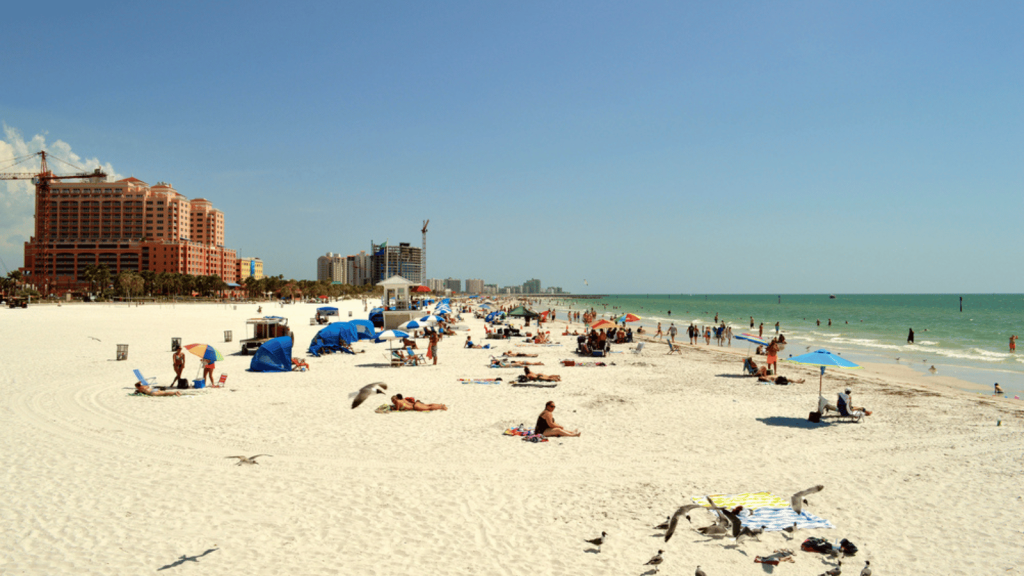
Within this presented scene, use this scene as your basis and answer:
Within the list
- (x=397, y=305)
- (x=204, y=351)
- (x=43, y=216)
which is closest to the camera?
(x=204, y=351)

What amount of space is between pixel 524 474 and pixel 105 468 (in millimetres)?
6302

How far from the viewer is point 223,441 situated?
362 inches

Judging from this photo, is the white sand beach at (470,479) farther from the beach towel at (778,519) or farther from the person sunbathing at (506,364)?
the person sunbathing at (506,364)

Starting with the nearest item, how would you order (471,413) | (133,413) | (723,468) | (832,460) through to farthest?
(723,468)
(832,460)
(133,413)
(471,413)

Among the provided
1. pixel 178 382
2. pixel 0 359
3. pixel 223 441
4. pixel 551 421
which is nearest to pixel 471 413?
pixel 551 421

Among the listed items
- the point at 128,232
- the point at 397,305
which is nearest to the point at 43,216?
the point at 128,232

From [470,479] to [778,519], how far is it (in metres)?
4.12

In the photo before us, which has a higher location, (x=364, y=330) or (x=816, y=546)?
(x=364, y=330)

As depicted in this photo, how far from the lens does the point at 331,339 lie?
22422 millimetres

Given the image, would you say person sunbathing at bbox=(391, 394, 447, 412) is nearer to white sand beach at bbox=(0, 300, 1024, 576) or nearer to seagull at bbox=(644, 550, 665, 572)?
white sand beach at bbox=(0, 300, 1024, 576)

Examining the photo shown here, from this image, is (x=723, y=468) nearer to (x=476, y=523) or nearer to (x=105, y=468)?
(x=476, y=523)

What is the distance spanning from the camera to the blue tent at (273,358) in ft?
56.1

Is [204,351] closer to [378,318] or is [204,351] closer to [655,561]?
[655,561]

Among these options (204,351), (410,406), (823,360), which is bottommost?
(410,406)
